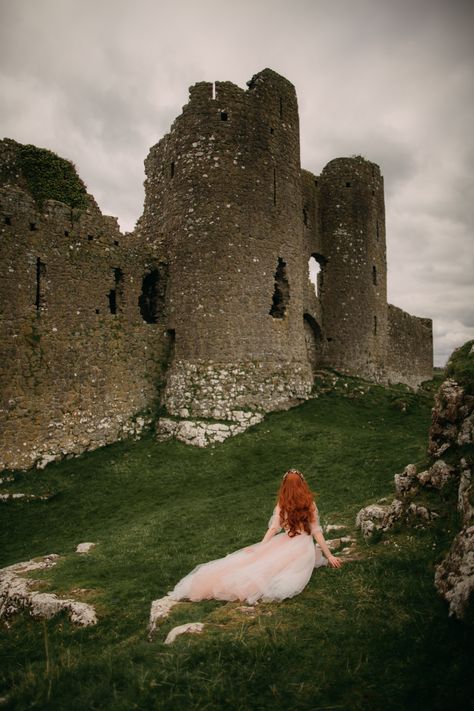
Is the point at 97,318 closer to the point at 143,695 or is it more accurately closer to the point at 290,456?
the point at 290,456

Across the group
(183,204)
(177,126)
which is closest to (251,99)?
(177,126)

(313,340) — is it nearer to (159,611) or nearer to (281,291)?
(281,291)

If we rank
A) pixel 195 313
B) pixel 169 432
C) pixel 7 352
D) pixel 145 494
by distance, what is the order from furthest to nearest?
1. pixel 195 313
2. pixel 169 432
3. pixel 7 352
4. pixel 145 494

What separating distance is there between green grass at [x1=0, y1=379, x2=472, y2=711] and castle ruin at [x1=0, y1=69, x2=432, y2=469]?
3194 mm

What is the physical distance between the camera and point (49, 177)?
19812 millimetres

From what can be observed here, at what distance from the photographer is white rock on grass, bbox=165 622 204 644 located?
572cm

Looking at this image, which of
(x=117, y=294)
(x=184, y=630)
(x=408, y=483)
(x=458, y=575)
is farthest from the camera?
(x=117, y=294)

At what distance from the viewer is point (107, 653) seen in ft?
19.7

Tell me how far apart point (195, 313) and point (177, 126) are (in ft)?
25.7

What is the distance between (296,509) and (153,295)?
51.0ft

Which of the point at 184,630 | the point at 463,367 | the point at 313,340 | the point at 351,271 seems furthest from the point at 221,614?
the point at 351,271

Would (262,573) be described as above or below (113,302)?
below

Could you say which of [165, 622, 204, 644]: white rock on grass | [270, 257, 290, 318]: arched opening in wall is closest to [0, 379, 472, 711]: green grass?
[165, 622, 204, 644]: white rock on grass

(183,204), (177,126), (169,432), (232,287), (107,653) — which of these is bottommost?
(107,653)
